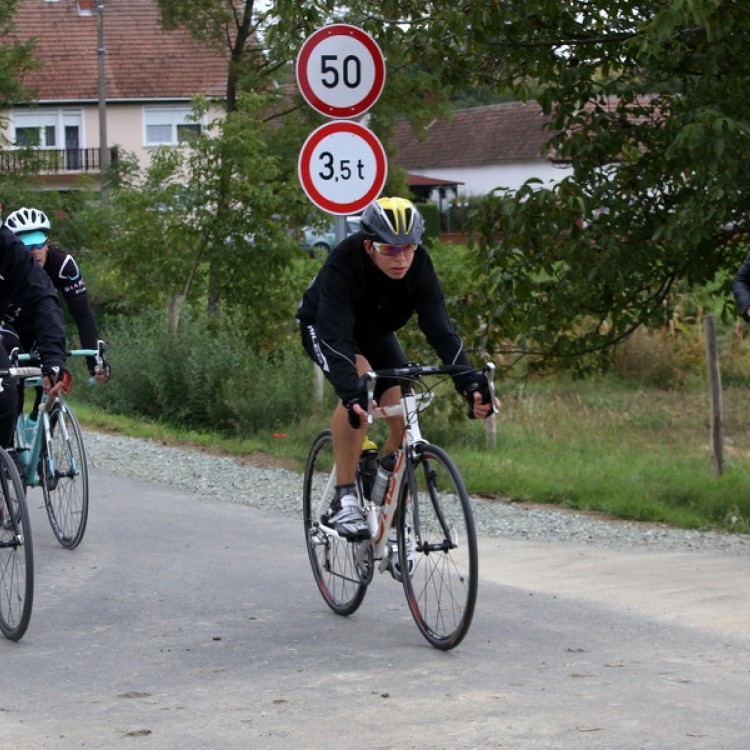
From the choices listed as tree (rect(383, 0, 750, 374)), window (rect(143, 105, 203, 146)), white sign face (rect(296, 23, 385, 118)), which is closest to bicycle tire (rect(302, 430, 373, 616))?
tree (rect(383, 0, 750, 374))

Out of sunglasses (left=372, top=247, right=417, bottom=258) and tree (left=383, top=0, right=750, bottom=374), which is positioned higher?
tree (left=383, top=0, right=750, bottom=374)

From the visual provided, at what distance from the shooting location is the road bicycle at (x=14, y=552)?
7.00m

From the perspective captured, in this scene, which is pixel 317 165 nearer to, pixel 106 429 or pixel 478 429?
pixel 478 429

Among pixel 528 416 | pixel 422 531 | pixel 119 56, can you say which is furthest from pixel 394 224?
pixel 119 56

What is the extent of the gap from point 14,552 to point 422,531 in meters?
1.81

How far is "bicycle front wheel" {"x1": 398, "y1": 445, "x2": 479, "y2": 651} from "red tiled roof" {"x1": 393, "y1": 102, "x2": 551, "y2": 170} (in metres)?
61.0

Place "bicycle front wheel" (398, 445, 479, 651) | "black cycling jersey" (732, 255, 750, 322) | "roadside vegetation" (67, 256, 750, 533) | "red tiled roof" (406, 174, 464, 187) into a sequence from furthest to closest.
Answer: "red tiled roof" (406, 174, 464, 187) < "roadside vegetation" (67, 256, 750, 533) < "black cycling jersey" (732, 255, 750, 322) < "bicycle front wheel" (398, 445, 479, 651)

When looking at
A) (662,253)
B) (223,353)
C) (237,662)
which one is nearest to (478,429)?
(223,353)

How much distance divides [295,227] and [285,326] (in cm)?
121

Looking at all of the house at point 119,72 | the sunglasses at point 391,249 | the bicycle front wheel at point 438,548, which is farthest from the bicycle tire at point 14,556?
the house at point 119,72

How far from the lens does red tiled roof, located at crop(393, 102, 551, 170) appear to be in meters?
70.1

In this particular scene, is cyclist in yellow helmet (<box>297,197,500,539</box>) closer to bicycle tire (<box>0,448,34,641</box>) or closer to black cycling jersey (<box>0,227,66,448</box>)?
black cycling jersey (<box>0,227,66,448</box>)

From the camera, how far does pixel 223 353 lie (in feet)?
52.9

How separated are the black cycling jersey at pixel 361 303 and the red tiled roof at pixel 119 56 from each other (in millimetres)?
55857
